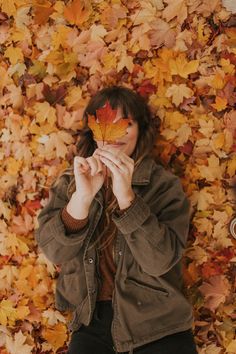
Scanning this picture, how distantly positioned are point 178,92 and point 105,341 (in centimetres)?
101

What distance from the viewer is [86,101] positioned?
2.00 meters

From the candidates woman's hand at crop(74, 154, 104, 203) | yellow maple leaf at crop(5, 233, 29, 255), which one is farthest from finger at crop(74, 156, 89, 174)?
yellow maple leaf at crop(5, 233, 29, 255)

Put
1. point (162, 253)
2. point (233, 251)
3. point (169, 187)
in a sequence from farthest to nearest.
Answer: point (233, 251), point (169, 187), point (162, 253)

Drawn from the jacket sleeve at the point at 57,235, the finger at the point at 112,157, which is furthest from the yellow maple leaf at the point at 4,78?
the finger at the point at 112,157

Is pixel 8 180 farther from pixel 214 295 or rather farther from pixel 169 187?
pixel 214 295

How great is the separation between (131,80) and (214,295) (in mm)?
958

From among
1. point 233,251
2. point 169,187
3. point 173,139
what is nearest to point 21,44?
point 173,139

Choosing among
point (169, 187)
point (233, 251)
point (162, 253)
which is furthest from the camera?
point (233, 251)

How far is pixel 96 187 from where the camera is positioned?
5.22ft

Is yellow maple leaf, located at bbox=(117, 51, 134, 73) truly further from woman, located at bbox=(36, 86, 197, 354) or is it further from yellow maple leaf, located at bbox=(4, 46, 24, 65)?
yellow maple leaf, located at bbox=(4, 46, 24, 65)

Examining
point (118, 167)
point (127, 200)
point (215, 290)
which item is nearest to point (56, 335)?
point (215, 290)

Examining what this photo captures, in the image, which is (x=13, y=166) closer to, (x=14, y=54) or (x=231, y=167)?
(x=14, y=54)

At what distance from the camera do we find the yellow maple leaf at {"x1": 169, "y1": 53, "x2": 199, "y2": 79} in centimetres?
188

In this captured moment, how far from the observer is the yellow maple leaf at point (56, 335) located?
2.00 meters
